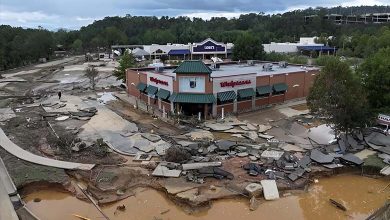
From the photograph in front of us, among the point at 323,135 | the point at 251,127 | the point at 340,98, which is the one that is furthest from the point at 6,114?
the point at 340,98

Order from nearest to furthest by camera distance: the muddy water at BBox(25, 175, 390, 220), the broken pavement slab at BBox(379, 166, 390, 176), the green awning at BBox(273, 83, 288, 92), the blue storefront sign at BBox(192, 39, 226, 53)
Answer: the muddy water at BBox(25, 175, 390, 220) → the broken pavement slab at BBox(379, 166, 390, 176) → the green awning at BBox(273, 83, 288, 92) → the blue storefront sign at BBox(192, 39, 226, 53)

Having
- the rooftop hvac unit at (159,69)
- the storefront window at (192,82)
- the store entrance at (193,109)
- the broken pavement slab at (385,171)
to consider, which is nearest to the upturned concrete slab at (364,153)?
the broken pavement slab at (385,171)

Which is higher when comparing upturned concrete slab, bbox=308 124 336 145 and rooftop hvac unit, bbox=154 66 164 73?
rooftop hvac unit, bbox=154 66 164 73

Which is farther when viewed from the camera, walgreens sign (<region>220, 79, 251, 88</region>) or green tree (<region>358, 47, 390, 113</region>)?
walgreens sign (<region>220, 79, 251, 88</region>)

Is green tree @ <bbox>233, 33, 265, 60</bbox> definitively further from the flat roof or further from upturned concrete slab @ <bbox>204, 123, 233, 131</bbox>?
upturned concrete slab @ <bbox>204, 123, 233, 131</bbox>

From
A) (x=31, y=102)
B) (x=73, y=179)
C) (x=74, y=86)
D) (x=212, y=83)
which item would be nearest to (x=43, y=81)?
→ (x=74, y=86)

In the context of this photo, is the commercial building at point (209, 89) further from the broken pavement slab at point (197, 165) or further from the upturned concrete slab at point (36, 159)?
the upturned concrete slab at point (36, 159)

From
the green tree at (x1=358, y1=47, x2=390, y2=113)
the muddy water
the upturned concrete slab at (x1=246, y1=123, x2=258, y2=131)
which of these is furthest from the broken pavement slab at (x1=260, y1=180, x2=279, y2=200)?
the green tree at (x1=358, y1=47, x2=390, y2=113)

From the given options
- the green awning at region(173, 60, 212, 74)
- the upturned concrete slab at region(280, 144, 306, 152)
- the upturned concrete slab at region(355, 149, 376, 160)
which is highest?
the green awning at region(173, 60, 212, 74)
